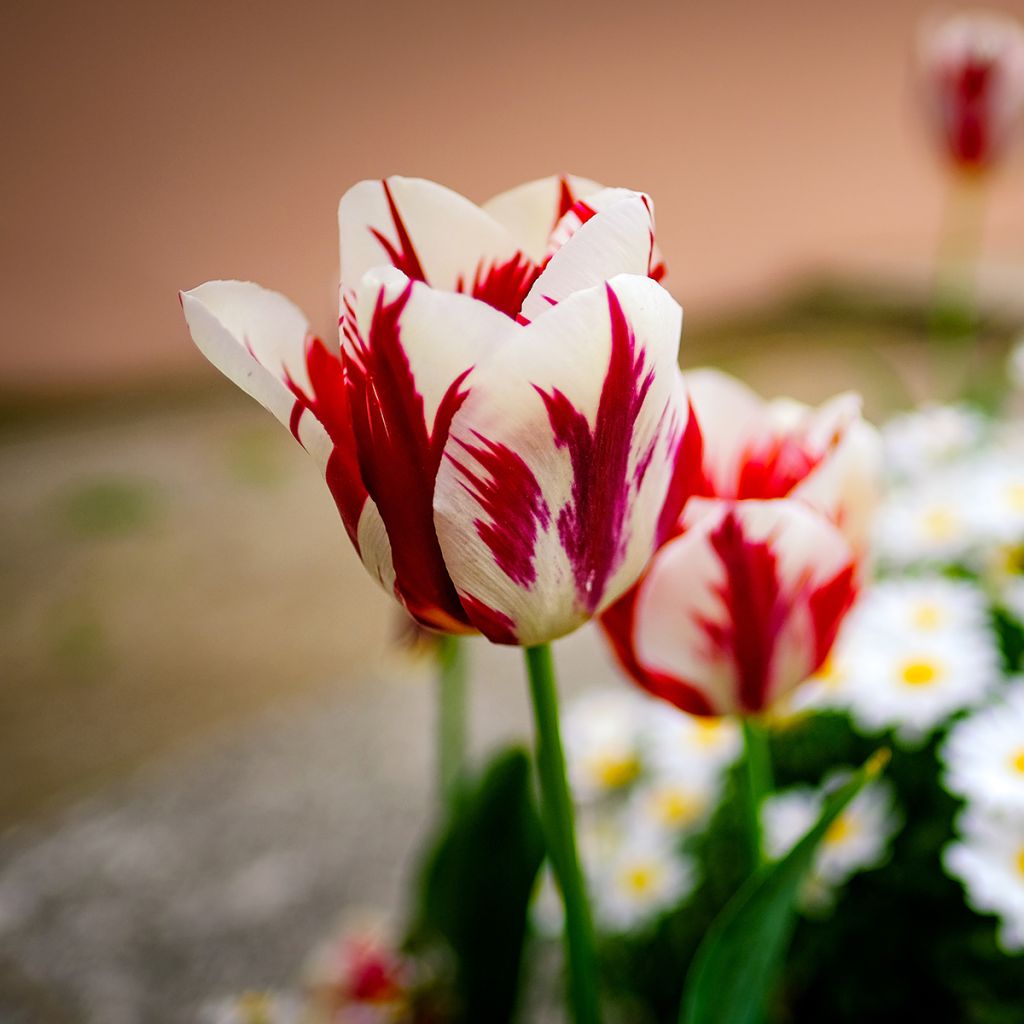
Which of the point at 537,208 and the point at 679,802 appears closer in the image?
the point at 537,208

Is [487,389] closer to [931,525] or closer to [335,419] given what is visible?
[335,419]

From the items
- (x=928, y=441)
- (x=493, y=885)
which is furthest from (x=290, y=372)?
(x=928, y=441)

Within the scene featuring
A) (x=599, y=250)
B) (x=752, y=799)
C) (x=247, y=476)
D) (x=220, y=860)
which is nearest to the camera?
(x=599, y=250)

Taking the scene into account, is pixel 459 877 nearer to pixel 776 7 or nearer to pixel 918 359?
pixel 918 359

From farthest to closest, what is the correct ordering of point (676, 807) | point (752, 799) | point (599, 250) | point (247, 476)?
point (247, 476), point (676, 807), point (752, 799), point (599, 250)

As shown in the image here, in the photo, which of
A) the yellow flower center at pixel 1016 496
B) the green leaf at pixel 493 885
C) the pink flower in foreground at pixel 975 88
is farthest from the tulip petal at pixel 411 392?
the pink flower in foreground at pixel 975 88

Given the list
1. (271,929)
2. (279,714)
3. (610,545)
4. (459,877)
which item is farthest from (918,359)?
(610,545)

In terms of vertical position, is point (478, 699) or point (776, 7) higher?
point (776, 7)

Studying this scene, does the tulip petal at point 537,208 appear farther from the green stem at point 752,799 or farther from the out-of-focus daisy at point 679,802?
the out-of-focus daisy at point 679,802
